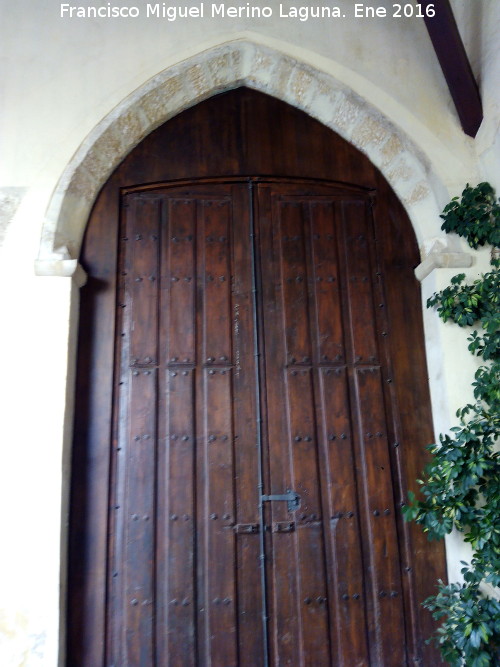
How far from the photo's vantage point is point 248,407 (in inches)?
126

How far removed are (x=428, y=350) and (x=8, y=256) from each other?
2373 mm

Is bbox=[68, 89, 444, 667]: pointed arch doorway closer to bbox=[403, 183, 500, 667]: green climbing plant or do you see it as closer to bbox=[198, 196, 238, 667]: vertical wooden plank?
bbox=[198, 196, 238, 667]: vertical wooden plank

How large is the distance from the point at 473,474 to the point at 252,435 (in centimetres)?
112

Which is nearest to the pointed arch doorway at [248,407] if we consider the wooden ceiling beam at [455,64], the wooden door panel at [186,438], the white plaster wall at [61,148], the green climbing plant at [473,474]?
the wooden door panel at [186,438]

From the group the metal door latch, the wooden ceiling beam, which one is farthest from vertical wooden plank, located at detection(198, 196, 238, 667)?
the wooden ceiling beam

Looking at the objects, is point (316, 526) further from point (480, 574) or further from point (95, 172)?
point (95, 172)

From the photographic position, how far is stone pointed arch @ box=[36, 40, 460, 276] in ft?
11.0

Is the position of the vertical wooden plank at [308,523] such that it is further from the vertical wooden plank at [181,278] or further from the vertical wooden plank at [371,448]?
the vertical wooden plank at [181,278]

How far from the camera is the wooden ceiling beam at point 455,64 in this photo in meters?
3.15

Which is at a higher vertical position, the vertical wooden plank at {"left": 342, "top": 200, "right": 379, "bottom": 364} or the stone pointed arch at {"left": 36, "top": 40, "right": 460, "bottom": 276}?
the stone pointed arch at {"left": 36, "top": 40, "right": 460, "bottom": 276}

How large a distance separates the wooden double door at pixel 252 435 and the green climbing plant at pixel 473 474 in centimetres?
36

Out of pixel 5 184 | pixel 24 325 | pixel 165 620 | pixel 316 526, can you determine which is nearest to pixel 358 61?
pixel 5 184

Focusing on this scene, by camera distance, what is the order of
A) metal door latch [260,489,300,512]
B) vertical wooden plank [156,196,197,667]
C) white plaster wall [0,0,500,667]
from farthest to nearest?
metal door latch [260,489,300,512], vertical wooden plank [156,196,197,667], white plaster wall [0,0,500,667]

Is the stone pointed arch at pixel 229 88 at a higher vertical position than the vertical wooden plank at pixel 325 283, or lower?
higher
